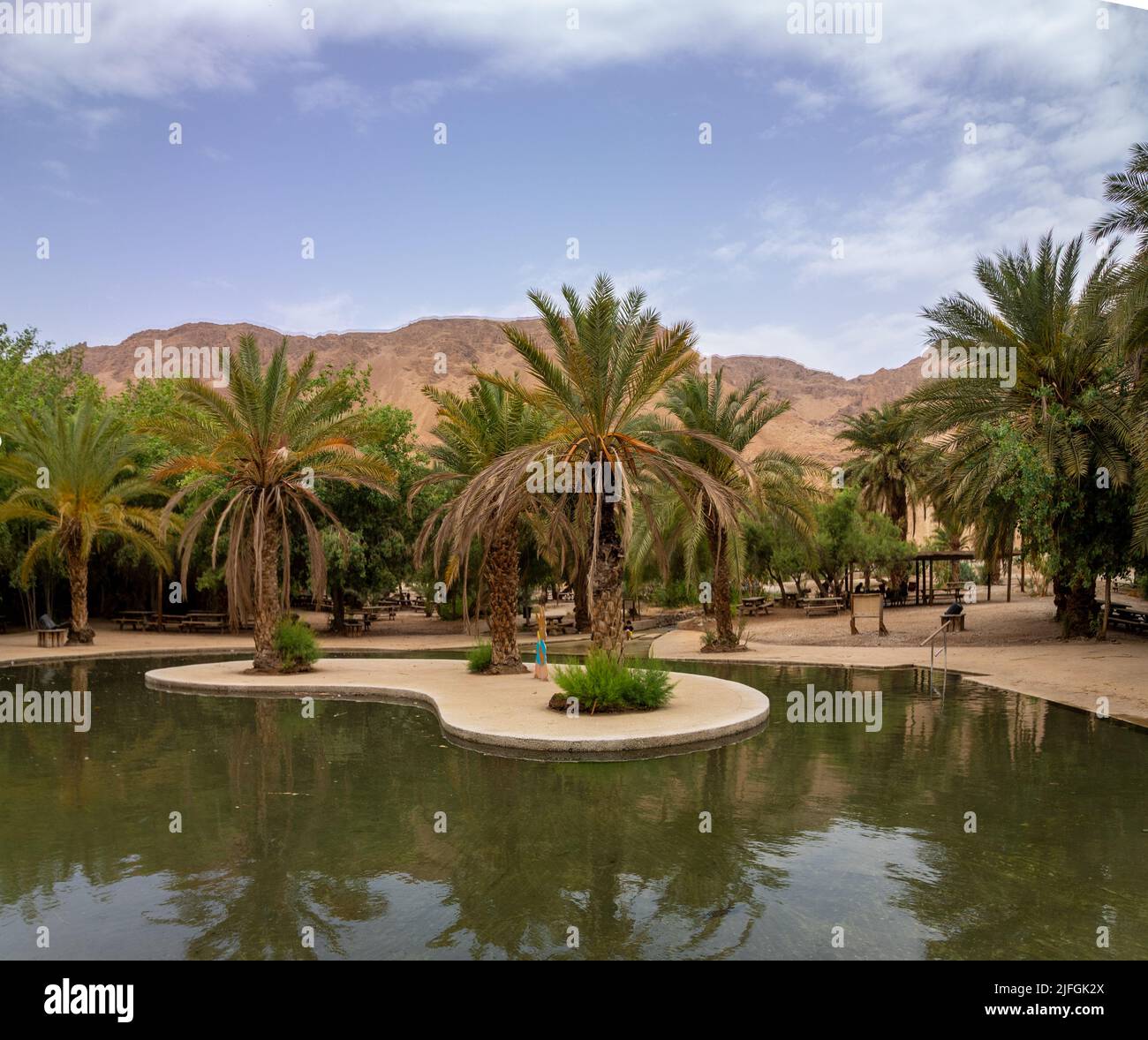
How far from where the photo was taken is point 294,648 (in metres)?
19.2

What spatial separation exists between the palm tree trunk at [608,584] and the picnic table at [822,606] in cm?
2288

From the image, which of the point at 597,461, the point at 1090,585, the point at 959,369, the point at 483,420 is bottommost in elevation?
the point at 1090,585

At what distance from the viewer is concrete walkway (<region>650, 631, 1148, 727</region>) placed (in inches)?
576

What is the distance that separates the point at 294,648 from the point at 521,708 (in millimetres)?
7335

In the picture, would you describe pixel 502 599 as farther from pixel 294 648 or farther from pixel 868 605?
pixel 868 605

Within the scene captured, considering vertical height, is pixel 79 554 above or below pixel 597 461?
below

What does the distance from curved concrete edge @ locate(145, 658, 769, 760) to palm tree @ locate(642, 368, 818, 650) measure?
5735mm

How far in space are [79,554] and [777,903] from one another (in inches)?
1116

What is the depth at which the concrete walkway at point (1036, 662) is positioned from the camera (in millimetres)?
14633

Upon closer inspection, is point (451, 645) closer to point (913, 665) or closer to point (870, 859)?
point (913, 665)

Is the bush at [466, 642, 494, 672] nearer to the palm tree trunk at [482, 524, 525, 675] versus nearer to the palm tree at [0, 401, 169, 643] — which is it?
the palm tree trunk at [482, 524, 525, 675]

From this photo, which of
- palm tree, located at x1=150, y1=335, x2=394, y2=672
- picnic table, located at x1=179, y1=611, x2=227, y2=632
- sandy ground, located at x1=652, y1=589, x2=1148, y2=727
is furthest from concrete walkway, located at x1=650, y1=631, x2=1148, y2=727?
picnic table, located at x1=179, y1=611, x2=227, y2=632

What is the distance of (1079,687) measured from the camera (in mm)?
15352
